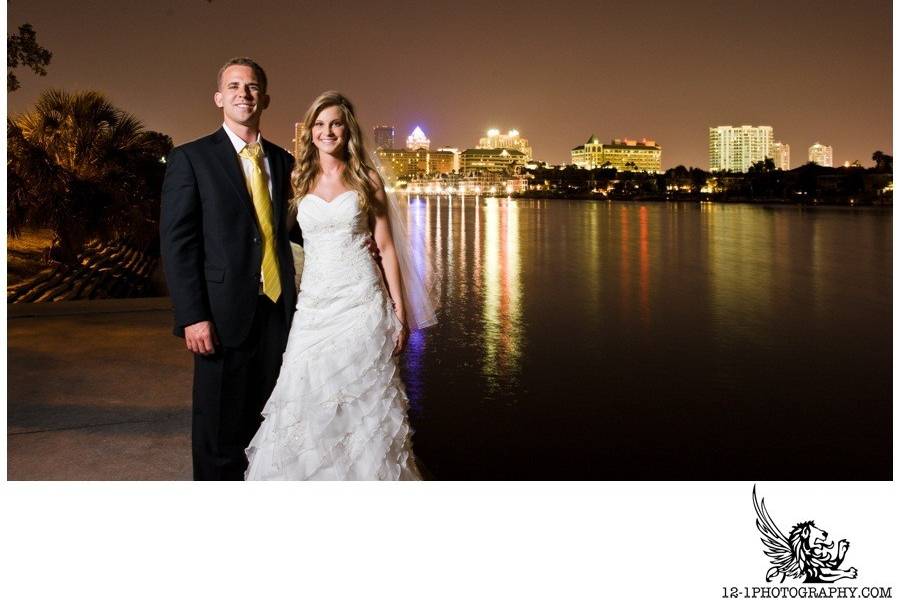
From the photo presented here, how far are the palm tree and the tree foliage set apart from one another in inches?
88.9

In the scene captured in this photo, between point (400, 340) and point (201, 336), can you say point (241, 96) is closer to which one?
point (201, 336)

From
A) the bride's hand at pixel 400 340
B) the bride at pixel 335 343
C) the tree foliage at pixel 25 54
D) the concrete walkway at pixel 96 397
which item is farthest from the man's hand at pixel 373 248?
the tree foliage at pixel 25 54

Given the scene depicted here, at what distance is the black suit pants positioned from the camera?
387 centimetres

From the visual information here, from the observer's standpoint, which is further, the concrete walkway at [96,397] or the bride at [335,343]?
the concrete walkway at [96,397]

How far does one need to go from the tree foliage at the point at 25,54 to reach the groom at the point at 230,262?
7509 mm

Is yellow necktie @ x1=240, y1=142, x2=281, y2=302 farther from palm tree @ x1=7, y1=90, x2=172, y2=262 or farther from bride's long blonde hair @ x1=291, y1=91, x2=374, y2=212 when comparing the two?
palm tree @ x1=7, y1=90, x2=172, y2=262

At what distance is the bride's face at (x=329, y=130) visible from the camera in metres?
3.69

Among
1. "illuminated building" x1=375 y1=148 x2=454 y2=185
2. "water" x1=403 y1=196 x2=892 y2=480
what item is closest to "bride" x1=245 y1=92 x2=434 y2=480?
"water" x1=403 y1=196 x2=892 y2=480

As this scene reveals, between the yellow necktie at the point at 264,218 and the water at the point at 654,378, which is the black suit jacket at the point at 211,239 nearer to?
the yellow necktie at the point at 264,218

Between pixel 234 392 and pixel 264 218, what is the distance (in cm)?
76
